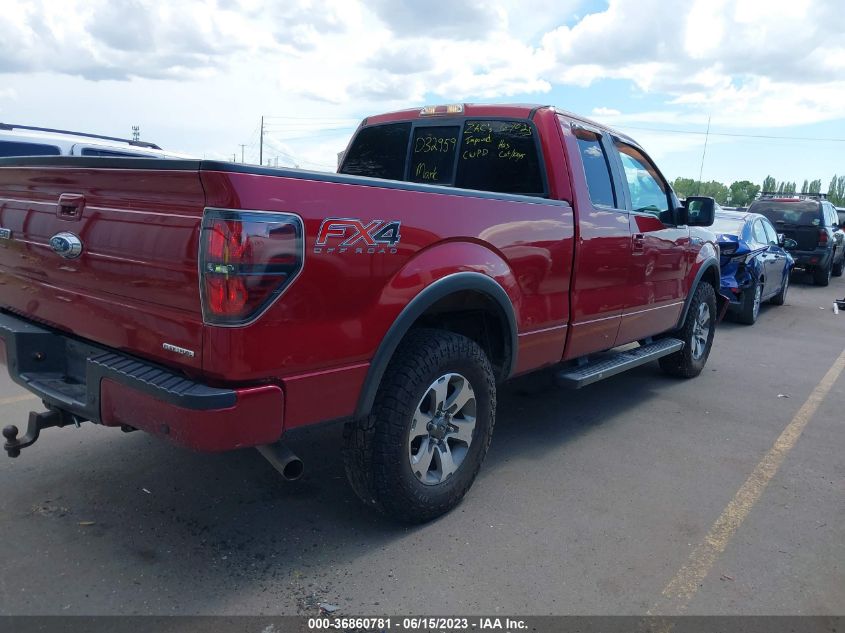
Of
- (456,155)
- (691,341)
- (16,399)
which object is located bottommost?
(16,399)

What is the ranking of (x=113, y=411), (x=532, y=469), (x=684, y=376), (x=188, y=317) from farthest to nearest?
(x=684, y=376) < (x=532, y=469) < (x=113, y=411) < (x=188, y=317)

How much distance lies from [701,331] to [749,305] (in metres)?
3.64

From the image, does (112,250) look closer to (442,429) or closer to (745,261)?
(442,429)

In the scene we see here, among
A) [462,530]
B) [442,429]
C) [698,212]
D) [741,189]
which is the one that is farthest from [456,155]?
[741,189]

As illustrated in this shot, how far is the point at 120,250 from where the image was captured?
2.66 m

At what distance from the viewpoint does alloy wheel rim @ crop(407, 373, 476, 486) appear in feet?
10.6

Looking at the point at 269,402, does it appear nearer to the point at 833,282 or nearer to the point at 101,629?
the point at 101,629

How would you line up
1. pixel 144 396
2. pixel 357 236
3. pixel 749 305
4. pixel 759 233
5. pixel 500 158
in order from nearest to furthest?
1. pixel 144 396
2. pixel 357 236
3. pixel 500 158
4. pixel 749 305
5. pixel 759 233

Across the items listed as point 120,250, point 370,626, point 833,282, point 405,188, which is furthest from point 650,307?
point 833,282

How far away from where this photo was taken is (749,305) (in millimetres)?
9523

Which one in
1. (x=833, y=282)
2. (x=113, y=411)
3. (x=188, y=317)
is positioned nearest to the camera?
(x=188, y=317)

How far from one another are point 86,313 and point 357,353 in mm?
1168

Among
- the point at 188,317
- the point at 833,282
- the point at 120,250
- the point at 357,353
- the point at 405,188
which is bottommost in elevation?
the point at 833,282

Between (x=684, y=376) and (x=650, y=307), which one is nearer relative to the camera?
(x=650, y=307)
